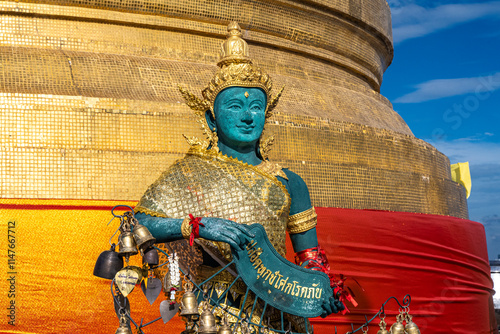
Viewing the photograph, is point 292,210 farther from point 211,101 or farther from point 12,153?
point 12,153

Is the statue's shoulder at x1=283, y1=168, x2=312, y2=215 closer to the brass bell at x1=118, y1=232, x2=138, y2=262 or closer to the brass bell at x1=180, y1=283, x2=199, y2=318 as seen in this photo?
the brass bell at x1=180, y1=283, x2=199, y2=318

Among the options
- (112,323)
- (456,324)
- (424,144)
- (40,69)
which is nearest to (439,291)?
(456,324)

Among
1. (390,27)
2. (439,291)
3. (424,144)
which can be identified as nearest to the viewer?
(439,291)

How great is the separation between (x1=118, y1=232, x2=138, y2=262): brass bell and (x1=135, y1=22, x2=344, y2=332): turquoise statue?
0.69 ft

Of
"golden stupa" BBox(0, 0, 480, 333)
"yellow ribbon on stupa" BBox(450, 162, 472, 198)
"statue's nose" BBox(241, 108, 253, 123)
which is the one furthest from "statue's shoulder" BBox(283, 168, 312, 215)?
"yellow ribbon on stupa" BBox(450, 162, 472, 198)

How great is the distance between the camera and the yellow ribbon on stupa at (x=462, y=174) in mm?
9359

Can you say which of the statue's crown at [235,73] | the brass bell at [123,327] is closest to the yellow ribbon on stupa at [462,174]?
the statue's crown at [235,73]

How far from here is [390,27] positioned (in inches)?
386

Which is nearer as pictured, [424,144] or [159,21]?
[159,21]

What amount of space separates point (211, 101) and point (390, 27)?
5977mm

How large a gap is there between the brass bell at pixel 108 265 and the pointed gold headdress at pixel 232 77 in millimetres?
1076

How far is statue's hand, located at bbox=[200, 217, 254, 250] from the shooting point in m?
3.75

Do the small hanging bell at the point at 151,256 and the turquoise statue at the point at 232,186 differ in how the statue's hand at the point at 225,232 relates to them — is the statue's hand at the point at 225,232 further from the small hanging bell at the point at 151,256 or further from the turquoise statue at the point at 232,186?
the small hanging bell at the point at 151,256

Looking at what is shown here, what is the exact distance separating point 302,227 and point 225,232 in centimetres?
92
